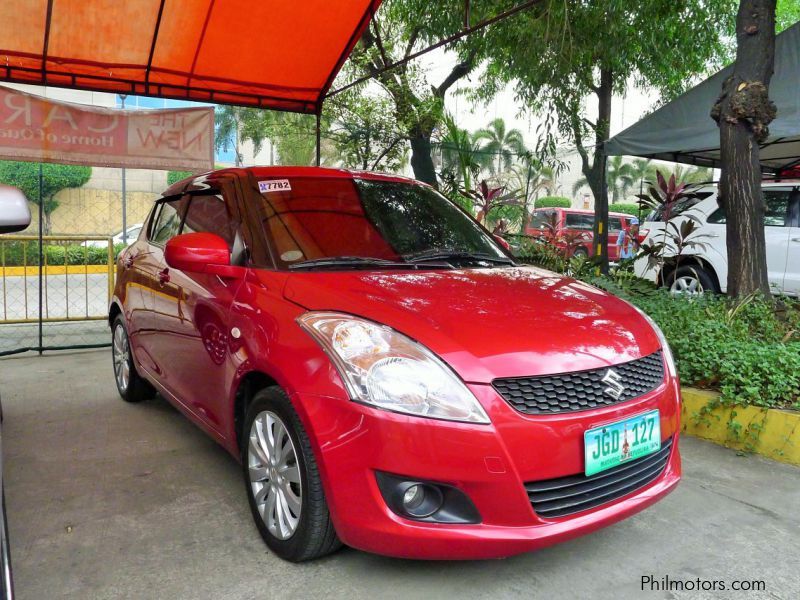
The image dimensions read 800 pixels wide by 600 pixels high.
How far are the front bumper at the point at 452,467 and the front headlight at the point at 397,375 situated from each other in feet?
0.11

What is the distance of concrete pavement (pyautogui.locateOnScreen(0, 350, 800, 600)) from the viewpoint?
2154 mm

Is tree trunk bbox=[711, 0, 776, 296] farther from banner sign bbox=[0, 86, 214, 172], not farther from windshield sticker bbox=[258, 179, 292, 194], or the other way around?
banner sign bbox=[0, 86, 214, 172]

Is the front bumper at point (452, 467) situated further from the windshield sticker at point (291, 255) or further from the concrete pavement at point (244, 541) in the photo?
the windshield sticker at point (291, 255)

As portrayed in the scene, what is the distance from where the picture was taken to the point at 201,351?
286 cm

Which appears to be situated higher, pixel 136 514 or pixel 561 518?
pixel 561 518

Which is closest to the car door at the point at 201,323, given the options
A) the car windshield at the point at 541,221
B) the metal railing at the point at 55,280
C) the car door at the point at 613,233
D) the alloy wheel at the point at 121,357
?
the alloy wheel at the point at 121,357

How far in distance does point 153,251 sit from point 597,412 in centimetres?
285

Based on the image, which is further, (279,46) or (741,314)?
(279,46)

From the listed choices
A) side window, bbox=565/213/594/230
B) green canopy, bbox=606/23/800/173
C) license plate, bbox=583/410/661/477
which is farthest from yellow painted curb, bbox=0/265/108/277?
side window, bbox=565/213/594/230

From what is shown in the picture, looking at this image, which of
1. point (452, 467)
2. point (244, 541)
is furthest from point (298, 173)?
point (452, 467)

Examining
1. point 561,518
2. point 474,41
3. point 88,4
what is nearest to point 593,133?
point 474,41

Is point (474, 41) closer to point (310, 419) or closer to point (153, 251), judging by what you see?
point (153, 251)

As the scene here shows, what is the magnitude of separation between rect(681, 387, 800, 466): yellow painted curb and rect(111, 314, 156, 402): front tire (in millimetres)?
3476

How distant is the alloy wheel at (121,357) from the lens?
4.29m
